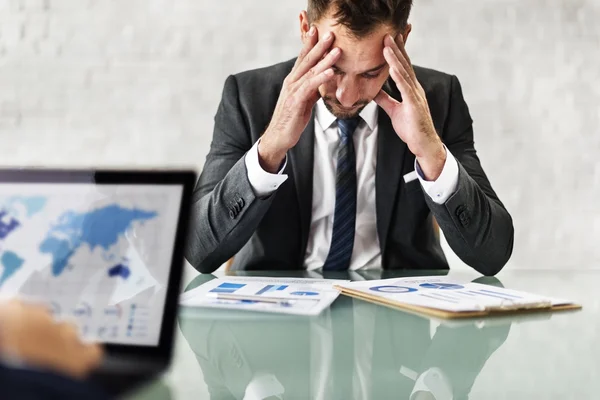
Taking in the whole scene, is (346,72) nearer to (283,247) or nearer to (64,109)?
(283,247)

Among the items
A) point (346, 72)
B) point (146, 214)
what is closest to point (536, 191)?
point (346, 72)

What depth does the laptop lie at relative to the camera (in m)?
0.46

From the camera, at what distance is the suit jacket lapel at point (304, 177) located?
5.64 ft

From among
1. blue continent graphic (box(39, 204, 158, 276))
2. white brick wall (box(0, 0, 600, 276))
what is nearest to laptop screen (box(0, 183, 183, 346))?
blue continent graphic (box(39, 204, 158, 276))

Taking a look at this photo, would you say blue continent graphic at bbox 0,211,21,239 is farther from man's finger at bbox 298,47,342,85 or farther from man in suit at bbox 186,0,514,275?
man's finger at bbox 298,47,342,85

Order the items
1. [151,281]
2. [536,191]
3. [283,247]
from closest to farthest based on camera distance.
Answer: [151,281], [283,247], [536,191]

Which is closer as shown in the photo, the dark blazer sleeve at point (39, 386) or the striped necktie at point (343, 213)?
the dark blazer sleeve at point (39, 386)

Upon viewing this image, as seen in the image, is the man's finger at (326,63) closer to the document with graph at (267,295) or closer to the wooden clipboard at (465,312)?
the document with graph at (267,295)

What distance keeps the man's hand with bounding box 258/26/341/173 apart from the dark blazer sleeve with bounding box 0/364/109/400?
130 cm

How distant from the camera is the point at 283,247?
173 cm

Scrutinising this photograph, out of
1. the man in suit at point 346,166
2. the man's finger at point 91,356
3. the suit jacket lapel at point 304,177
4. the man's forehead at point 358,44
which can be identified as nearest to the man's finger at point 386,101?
the man in suit at point 346,166

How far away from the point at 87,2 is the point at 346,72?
2.11m

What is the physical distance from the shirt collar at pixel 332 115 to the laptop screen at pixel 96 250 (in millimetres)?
1316

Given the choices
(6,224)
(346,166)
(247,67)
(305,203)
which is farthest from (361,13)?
(247,67)
